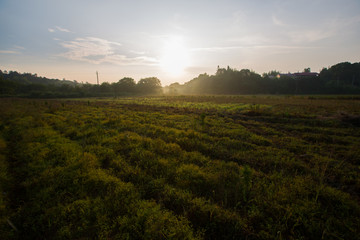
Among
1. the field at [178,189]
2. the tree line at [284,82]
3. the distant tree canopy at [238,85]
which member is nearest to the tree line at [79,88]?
the distant tree canopy at [238,85]

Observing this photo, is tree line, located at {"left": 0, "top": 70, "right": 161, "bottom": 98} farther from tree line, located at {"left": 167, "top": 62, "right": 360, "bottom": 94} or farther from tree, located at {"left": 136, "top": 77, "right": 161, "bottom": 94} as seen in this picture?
tree line, located at {"left": 167, "top": 62, "right": 360, "bottom": 94}

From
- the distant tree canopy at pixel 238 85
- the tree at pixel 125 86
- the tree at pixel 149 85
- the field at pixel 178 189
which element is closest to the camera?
the field at pixel 178 189

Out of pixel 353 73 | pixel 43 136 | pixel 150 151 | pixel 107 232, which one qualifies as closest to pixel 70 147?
A: pixel 43 136

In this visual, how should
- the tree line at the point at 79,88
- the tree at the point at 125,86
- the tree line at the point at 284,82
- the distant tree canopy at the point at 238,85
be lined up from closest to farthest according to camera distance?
1. the tree line at the point at 79,88
2. the distant tree canopy at the point at 238,85
3. the tree line at the point at 284,82
4. the tree at the point at 125,86

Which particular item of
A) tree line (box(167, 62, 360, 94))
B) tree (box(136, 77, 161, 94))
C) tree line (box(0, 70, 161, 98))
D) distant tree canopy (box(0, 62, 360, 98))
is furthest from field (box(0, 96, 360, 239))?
tree (box(136, 77, 161, 94))

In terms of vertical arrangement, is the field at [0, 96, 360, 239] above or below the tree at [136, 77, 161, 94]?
below

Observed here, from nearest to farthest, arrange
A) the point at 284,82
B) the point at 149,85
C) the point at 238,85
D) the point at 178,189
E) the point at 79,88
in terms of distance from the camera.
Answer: the point at 178,189 → the point at 79,88 → the point at 284,82 → the point at 238,85 → the point at 149,85

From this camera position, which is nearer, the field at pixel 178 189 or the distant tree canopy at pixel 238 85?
the field at pixel 178 189

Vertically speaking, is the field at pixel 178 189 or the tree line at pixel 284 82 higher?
the tree line at pixel 284 82

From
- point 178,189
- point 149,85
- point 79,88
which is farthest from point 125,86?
point 178,189

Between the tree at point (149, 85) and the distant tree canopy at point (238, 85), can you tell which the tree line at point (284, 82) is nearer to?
the distant tree canopy at point (238, 85)

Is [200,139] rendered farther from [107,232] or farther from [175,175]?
[107,232]

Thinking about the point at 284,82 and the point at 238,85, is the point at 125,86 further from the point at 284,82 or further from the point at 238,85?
the point at 284,82

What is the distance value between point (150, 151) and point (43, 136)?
6235 mm
